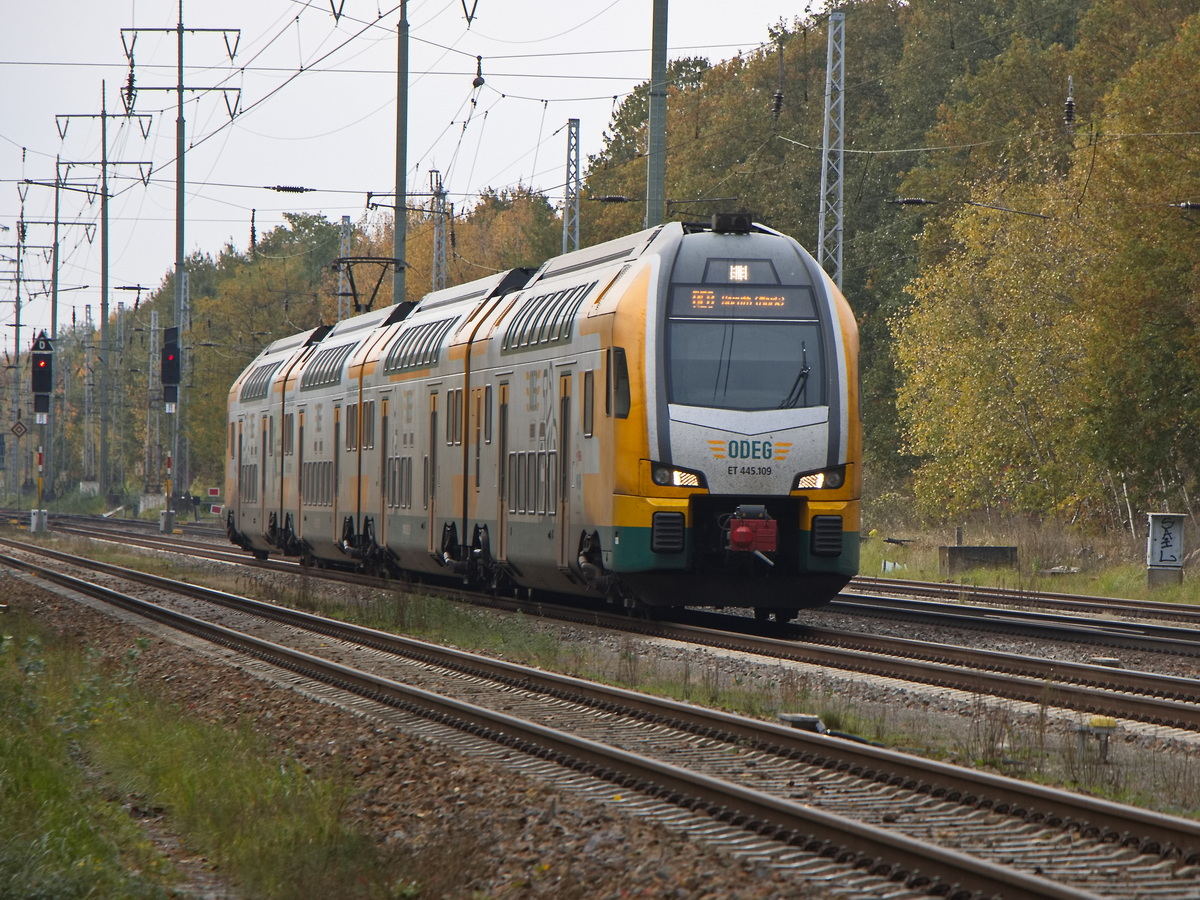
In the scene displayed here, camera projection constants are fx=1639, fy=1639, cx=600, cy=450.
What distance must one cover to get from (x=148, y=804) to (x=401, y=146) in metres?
23.4

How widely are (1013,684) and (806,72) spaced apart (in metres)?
55.8

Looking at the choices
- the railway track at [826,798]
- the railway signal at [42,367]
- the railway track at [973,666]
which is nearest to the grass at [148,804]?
the railway track at [826,798]

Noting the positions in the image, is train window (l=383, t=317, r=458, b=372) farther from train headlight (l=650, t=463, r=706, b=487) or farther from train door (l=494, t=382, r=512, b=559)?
train headlight (l=650, t=463, r=706, b=487)

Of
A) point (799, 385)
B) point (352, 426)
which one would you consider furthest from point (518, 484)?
point (352, 426)

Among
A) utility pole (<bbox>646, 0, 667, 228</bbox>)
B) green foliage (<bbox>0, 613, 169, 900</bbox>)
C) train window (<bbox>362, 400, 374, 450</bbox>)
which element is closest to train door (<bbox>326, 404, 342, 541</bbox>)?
train window (<bbox>362, 400, 374, 450</bbox>)

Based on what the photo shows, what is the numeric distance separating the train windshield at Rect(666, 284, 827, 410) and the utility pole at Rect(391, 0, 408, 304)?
46.7 ft

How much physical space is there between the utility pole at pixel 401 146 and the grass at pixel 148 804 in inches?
758

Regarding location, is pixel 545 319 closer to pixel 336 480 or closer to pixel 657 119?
pixel 657 119

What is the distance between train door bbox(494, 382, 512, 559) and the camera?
19803 millimetres

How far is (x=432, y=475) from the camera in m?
22.7

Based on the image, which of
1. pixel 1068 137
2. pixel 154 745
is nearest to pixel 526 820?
pixel 154 745

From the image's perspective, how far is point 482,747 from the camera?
10219 mm

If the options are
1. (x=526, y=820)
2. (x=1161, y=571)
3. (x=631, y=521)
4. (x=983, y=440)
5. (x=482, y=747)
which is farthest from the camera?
(x=983, y=440)

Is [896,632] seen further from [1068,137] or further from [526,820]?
[1068,137]
